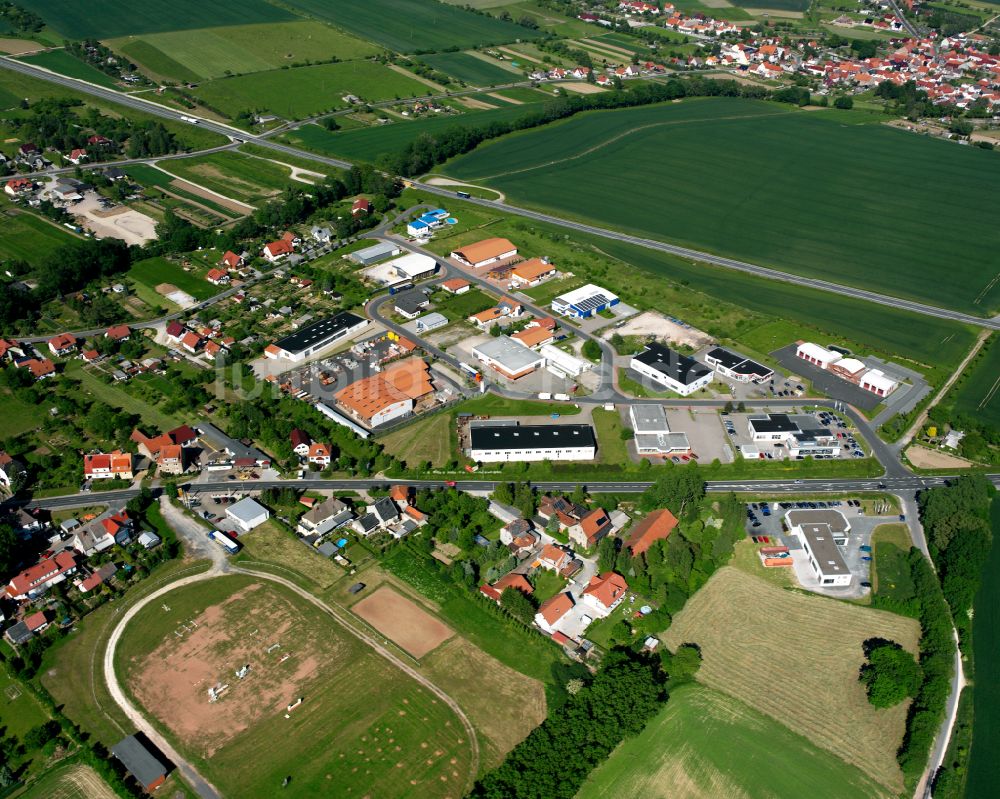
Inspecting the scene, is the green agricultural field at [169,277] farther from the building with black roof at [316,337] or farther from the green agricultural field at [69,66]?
the green agricultural field at [69,66]

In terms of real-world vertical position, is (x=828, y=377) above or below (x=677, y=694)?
above

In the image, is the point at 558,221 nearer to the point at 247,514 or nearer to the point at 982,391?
the point at 982,391

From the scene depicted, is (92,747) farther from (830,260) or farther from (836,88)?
(836,88)

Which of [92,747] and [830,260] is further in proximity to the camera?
[830,260]

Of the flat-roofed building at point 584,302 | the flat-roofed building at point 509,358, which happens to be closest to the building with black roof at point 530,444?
the flat-roofed building at point 509,358

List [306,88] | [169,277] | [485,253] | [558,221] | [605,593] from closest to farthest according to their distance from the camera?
1. [605,593]
2. [169,277]
3. [485,253]
4. [558,221]
5. [306,88]

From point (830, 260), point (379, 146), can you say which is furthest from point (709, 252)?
point (379, 146)

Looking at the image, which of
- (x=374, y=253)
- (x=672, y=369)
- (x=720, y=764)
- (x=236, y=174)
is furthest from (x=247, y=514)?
(x=236, y=174)
